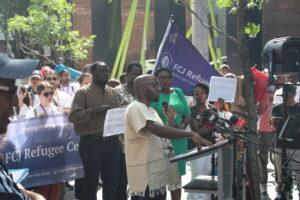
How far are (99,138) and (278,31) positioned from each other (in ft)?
64.2

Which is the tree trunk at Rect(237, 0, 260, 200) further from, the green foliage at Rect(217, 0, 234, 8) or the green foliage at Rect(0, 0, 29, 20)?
the green foliage at Rect(0, 0, 29, 20)

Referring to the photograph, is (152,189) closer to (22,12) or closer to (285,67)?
(285,67)

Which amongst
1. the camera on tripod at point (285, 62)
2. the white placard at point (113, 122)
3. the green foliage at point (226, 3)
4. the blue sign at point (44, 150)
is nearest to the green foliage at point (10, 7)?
the blue sign at point (44, 150)

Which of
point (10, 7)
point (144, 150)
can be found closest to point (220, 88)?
point (144, 150)

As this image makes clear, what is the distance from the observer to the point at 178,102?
7.25 m

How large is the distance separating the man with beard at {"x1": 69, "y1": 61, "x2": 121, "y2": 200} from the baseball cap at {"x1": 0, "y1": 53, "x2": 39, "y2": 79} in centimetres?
412

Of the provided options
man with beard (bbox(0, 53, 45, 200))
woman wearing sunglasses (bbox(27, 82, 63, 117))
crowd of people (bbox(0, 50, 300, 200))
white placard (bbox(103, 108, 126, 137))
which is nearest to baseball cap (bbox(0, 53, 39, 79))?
man with beard (bbox(0, 53, 45, 200))

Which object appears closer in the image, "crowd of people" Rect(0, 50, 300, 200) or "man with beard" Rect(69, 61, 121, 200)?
"crowd of people" Rect(0, 50, 300, 200)

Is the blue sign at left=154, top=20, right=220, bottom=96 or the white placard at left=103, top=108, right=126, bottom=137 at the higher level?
the blue sign at left=154, top=20, right=220, bottom=96

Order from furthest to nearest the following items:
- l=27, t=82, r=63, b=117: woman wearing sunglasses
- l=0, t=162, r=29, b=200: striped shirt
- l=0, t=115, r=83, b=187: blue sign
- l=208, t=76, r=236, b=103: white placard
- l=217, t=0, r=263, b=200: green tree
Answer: l=208, t=76, r=236, b=103: white placard → l=27, t=82, r=63, b=117: woman wearing sunglasses → l=0, t=115, r=83, b=187: blue sign → l=217, t=0, r=263, b=200: green tree → l=0, t=162, r=29, b=200: striped shirt

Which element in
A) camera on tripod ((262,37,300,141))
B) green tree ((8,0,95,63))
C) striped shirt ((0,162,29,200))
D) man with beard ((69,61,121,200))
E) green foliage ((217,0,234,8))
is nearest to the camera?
striped shirt ((0,162,29,200))

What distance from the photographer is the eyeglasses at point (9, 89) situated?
2.78 metres

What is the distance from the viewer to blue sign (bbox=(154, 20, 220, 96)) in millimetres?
8375

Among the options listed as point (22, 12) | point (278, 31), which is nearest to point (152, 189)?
point (278, 31)
